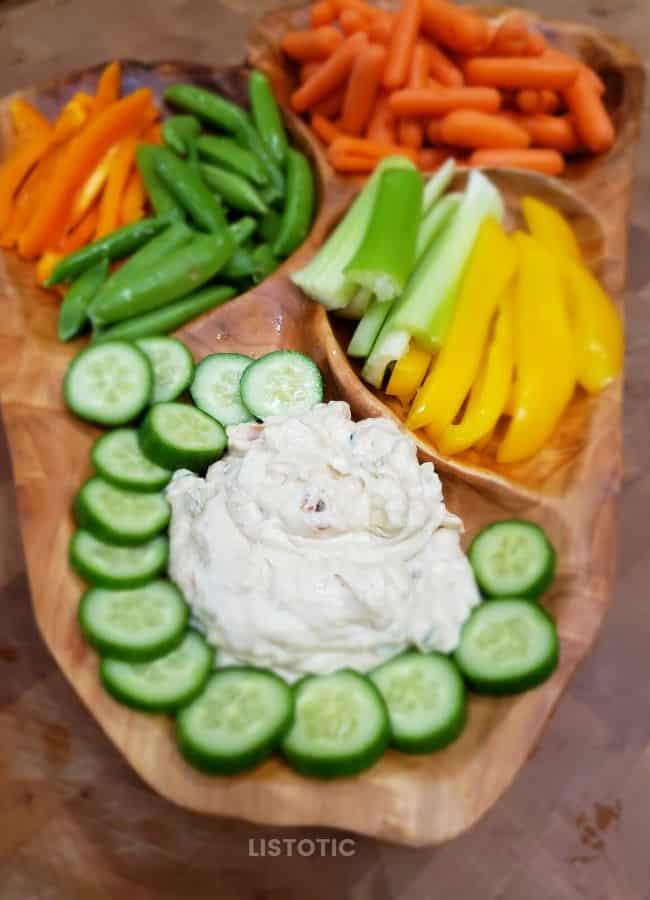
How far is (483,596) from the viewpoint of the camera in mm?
2271

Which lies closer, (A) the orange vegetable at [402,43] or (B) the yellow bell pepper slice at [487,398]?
(B) the yellow bell pepper slice at [487,398]

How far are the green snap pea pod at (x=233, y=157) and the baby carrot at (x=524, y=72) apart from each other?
3.54 ft

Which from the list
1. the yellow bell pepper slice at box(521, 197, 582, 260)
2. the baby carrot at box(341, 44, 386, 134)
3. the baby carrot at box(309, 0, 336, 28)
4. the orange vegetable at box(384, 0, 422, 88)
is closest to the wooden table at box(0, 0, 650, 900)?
the yellow bell pepper slice at box(521, 197, 582, 260)

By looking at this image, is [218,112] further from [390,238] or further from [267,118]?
[390,238]

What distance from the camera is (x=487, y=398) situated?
2.64 metres

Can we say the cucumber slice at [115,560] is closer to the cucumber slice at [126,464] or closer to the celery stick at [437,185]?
the cucumber slice at [126,464]

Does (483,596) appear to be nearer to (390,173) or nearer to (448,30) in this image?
(390,173)

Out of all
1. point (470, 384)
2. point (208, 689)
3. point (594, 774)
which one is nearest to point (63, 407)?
point (208, 689)

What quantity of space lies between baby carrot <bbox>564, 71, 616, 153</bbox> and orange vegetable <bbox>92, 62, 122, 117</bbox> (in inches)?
76.1

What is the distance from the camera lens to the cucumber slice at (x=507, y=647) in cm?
203

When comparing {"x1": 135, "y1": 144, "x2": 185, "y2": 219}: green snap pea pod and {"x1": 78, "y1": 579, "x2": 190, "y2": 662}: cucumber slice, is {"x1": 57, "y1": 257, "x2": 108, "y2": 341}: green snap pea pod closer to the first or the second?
{"x1": 135, "y1": 144, "x2": 185, "y2": 219}: green snap pea pod

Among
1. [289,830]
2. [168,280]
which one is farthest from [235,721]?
[168,280]

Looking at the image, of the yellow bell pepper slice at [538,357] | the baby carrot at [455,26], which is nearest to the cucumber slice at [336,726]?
the yellow bell pepper slice at [538,357]

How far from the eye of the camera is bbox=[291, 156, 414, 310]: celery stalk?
2.87 metres
